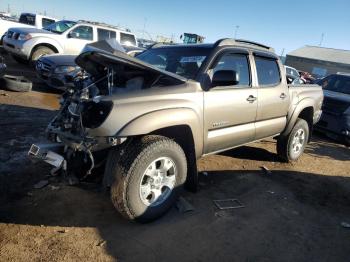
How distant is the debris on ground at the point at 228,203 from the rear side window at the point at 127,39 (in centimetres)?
1059

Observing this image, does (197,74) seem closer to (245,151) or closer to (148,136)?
(148,136)

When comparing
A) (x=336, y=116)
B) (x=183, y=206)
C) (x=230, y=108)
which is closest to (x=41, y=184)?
(x=183, y=206)

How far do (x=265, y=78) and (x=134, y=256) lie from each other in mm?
3341

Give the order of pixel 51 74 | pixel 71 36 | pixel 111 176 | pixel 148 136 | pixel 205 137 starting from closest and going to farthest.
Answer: pixel 111 176, pixel 148 136, pixel 205 137, pixel 51 74, pixel 71 36

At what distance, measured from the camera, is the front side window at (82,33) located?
41.4 feet

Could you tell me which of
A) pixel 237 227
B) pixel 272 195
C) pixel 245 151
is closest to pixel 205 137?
pixel 237 227

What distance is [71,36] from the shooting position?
1252cm

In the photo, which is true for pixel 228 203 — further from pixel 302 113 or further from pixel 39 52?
pixel 39 52

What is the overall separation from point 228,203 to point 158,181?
3.91ft

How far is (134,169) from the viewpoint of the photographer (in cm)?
336

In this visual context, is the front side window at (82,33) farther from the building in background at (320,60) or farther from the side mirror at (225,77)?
the building in background at (320,60)

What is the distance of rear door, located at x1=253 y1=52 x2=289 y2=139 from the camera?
16.7 feet

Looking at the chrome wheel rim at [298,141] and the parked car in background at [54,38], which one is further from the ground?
the parked car in background at [54,38]

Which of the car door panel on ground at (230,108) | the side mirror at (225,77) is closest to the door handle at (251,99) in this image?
the car door panel on ground at (230,108)
